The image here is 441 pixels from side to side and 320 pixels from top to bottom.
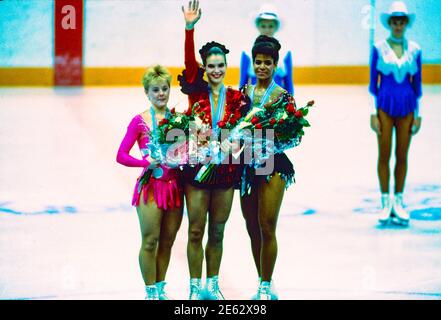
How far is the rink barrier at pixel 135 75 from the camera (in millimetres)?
12000

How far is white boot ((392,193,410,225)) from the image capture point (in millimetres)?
6551

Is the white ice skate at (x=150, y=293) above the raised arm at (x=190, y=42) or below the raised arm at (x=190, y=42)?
below

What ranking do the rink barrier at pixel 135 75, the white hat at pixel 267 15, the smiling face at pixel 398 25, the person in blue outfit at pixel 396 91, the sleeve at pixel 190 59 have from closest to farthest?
the sleeve at pixel 190 59
the white hat at pixel 267 15
the smiling face at pixel 398 25
the person in blue outfit at pixel 396 91
the rink barrier at pixel 135 75

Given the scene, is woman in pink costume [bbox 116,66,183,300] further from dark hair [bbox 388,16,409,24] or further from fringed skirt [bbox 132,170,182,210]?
dark hair [bbox 388,16,409,24]

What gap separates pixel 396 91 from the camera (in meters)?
6.46

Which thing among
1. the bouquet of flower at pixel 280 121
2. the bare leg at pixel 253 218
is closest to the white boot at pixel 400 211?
the bare leg at pixel 253 218

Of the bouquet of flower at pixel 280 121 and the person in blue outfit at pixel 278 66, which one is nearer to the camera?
the bouquet of flower at pixel 280 121

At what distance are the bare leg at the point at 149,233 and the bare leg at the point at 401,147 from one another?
282 cm

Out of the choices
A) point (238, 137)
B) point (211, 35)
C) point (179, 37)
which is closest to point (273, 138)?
point (238, 137)

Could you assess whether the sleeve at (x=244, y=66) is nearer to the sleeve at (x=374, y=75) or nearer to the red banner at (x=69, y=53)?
the sleeve at (x=374, y=75)

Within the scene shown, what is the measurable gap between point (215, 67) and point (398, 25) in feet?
7.82

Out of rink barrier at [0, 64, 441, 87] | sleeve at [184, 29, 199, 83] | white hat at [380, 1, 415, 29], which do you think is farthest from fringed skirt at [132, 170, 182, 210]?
rink barrier at [0, 64, 441, 87]

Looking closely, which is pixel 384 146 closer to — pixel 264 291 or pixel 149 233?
pixel 264 291

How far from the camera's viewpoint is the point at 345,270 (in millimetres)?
5172
